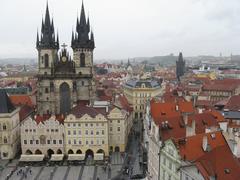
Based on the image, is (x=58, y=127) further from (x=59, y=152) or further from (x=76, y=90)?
(x=76, y=90)

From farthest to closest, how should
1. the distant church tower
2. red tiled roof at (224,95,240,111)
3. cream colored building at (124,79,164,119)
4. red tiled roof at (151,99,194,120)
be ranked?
cream colored building at (124,79,164,119)
the distant church tower
red tiled roof at (224,95,240,111)
red tiled roof at (151,99,194,120)

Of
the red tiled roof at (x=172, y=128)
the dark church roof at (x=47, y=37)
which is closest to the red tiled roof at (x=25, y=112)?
the dark church roof at (x=47, y=37)

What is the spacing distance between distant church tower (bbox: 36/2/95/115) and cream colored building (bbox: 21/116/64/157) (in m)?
20.2

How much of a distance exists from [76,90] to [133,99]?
1263 inches

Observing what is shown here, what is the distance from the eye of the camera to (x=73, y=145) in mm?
82438

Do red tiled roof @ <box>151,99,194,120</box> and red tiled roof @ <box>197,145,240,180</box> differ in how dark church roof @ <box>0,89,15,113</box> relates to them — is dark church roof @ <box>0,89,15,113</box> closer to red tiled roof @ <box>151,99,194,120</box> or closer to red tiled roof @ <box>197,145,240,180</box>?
red tiled roof @ <box>151,99,194,120</box>

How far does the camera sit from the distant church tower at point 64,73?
102688mm

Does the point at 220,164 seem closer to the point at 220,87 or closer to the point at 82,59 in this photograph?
the point at 82,59

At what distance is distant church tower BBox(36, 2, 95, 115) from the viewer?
102688mm

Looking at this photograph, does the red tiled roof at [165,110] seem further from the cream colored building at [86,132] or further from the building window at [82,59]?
the building window at [82,59]

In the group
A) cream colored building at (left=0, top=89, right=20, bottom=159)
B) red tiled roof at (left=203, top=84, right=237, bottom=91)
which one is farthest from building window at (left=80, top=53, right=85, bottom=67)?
red tiled roof at (left=203, top=84, right=237, bottom=91)

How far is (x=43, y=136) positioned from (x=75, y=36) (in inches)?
1378

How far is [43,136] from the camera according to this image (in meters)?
82.8

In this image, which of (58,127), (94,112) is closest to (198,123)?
(94,112)
